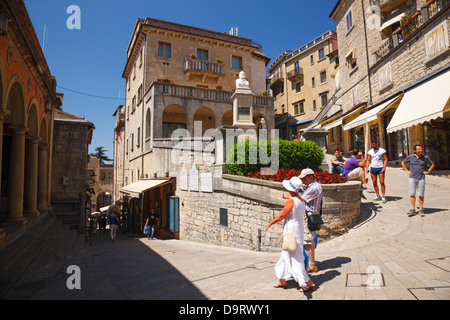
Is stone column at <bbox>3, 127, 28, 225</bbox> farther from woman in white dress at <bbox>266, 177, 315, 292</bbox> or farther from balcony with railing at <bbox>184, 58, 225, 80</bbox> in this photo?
balcony with railing at <bbox>184, 58, 225, 80</bbox>

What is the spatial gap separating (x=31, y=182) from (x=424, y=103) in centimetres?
1582

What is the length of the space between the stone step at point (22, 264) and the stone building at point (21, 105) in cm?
66

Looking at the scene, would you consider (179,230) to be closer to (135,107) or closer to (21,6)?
(21,6)

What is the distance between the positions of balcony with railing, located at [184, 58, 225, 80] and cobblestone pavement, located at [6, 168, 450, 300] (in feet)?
60.0

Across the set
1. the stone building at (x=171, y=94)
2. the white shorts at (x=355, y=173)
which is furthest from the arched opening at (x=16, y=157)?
the white shorts at (x=355, y=173)

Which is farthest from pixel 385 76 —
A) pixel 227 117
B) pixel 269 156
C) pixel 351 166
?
pixel 269 156

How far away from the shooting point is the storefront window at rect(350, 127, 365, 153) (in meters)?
20.1

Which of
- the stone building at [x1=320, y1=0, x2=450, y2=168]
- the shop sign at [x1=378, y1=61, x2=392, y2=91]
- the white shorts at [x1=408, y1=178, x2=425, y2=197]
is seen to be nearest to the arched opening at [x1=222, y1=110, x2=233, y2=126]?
the stone building at [x1=320, y1=0, x2=450, y2=168]

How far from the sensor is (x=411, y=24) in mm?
14477
